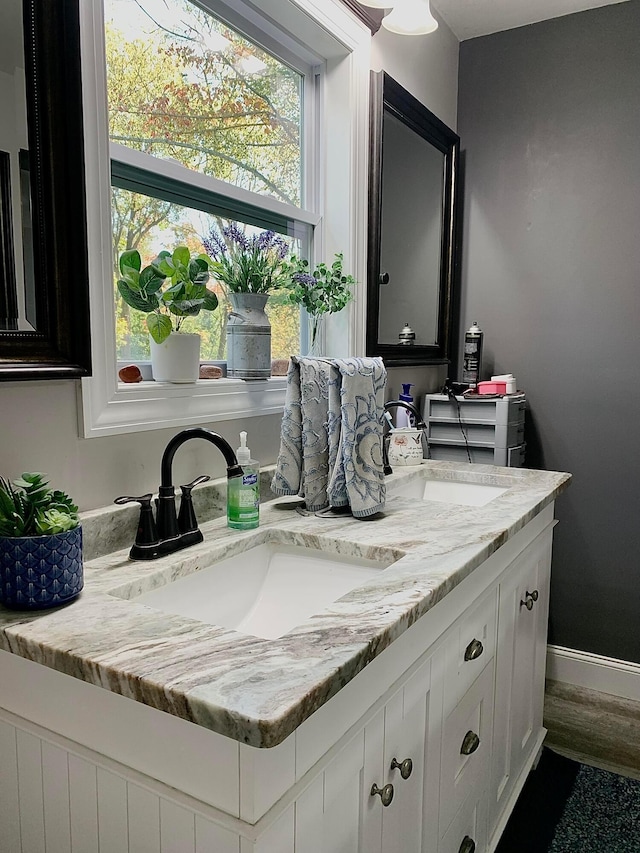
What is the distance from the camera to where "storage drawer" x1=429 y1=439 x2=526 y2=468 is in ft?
7.20

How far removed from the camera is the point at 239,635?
79cm

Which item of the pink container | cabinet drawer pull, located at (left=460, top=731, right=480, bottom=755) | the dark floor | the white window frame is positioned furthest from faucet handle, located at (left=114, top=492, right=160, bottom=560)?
the dark floor

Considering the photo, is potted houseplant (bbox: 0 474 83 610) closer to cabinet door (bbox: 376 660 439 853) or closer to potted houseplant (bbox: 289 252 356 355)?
cabinet door (bbox: 376 660 439 853)

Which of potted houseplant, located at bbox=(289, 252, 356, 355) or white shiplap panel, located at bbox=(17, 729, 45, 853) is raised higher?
potted houseplant, located at bbox=(289, 252, 356, 355)

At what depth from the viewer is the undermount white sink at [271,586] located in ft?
3.76

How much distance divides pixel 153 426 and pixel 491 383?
4.80 feet

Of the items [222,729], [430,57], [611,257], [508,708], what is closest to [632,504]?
[611,257]

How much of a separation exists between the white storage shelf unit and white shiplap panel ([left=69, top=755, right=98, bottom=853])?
168cm

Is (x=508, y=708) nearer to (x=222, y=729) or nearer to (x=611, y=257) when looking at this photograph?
(x=222, y=729)

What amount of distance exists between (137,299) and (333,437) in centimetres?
50

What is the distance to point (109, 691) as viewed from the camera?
74 centimetres

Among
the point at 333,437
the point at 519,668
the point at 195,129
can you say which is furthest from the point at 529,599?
the point at 195,129

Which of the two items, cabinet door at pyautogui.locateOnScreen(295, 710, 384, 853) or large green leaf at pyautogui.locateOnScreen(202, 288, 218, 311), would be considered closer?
cabinet door at pyautogui.locateOnScreen(295, 710, 384, 853)

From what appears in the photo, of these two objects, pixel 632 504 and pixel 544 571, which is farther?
pixel 632 504
